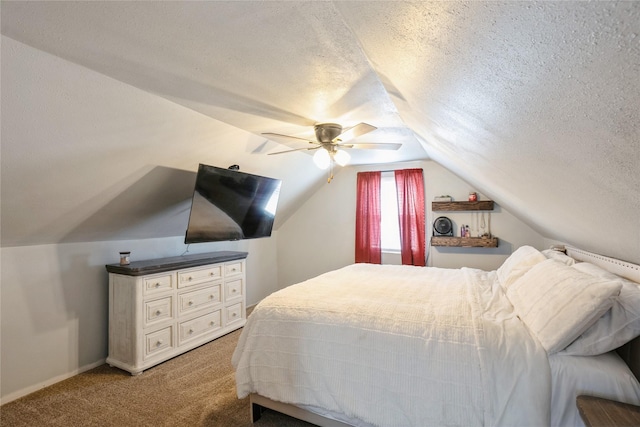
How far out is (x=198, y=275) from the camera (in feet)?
11.0

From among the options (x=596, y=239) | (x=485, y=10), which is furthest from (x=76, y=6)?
(x=596, y=239)

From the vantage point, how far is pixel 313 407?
1852 mm

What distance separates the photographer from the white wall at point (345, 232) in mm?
4141

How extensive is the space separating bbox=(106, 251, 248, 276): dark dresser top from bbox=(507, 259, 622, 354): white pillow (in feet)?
9.43

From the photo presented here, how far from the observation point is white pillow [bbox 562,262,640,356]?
4.54 feet

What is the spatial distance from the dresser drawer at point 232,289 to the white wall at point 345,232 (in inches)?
62.5

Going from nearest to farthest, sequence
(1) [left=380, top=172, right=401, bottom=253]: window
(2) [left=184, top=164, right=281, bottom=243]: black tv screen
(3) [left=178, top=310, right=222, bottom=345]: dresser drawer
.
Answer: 1. (2) [left=184, top=164, right=281, bottom=243]: black tv screen
2. (3) [left=178, top=310, right=222, bottom=345]: dresser drawer
3. (1) [left=380, top=172, right=401, bottom=253]: window

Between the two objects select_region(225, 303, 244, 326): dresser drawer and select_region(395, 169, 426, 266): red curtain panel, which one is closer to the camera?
select_region(225, 303, 244, 326): dresser drawer

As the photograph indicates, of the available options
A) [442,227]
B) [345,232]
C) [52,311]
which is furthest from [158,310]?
[442,227]

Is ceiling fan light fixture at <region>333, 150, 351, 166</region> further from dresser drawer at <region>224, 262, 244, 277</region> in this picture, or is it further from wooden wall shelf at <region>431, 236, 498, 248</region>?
wooden wall shelf at <region>431, 236, 498, 248</region>

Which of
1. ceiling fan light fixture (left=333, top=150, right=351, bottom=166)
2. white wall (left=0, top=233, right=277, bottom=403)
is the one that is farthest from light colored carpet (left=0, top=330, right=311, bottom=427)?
ceiling fan light fixture (left=333, top=150, right=351, bottom=166)

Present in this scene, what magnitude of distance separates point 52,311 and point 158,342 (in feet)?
2.92

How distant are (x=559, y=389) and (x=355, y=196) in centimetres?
378

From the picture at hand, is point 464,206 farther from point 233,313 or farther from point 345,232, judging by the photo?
point 233,313
